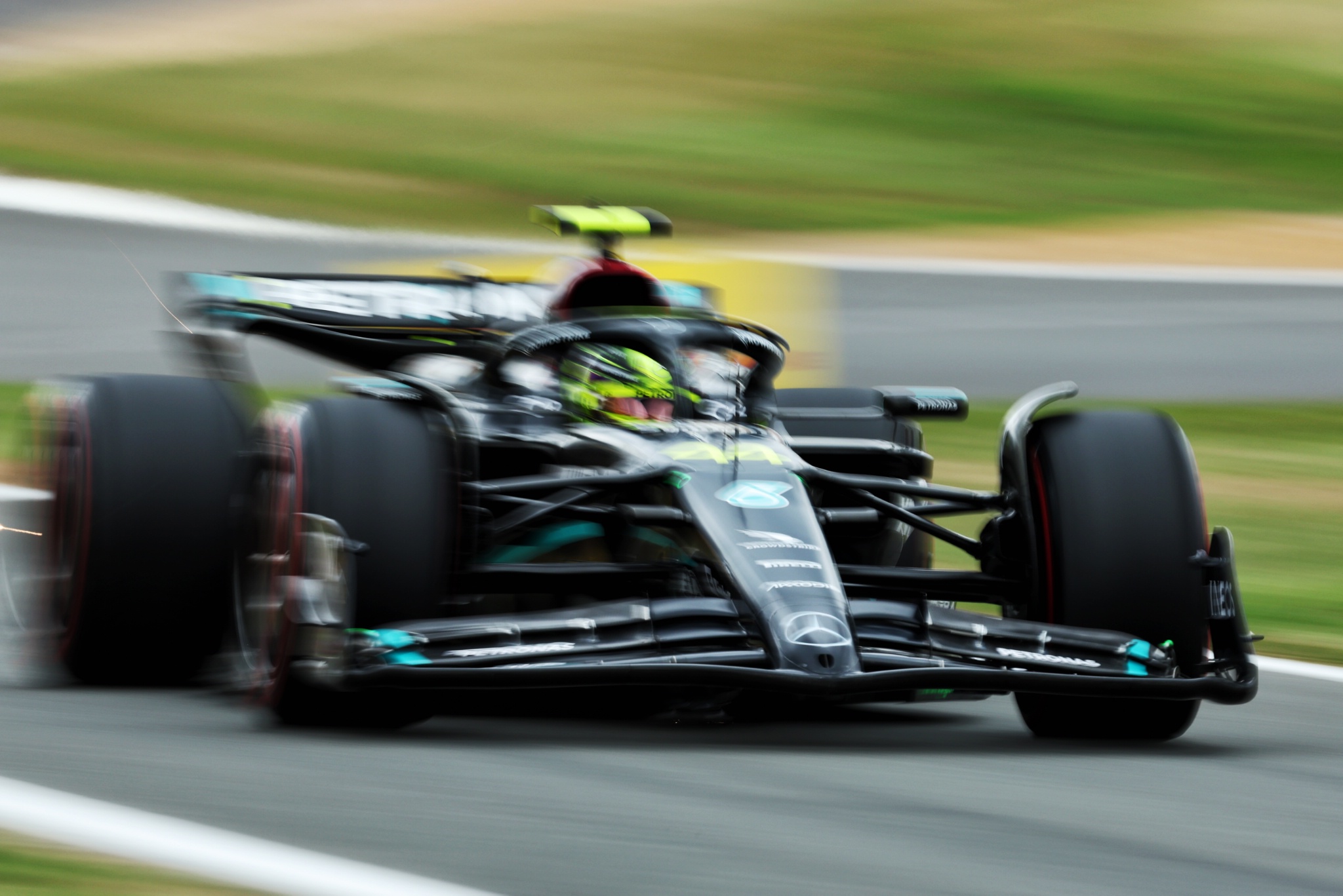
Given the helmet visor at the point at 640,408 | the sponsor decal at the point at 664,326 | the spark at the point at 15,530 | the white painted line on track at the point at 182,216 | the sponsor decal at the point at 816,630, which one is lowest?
the sponsor decal at the point at 816,630

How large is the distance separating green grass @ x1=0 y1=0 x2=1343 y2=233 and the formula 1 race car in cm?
1305

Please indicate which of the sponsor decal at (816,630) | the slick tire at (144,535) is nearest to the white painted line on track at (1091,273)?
the slick tire at (144,535)

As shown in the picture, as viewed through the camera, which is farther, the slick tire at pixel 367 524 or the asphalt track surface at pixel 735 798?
the slick tire at pixel 367 524

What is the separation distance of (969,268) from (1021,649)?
10.7 m

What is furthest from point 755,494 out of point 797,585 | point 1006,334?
point 1006,334

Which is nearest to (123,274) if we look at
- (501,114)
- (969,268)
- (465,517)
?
(969,268)

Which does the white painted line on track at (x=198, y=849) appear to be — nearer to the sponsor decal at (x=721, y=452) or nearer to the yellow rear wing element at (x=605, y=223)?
the sponsor decal at (x=721, y=452)

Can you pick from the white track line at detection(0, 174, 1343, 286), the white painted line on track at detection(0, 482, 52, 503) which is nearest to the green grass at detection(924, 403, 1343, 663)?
the white track line at detection(0, 174, 1343, 286)

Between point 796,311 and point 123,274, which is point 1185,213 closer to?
point 796,311

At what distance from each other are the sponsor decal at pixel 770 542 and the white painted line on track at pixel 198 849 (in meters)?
1.87

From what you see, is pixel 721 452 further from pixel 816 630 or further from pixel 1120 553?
pixel 1120 553

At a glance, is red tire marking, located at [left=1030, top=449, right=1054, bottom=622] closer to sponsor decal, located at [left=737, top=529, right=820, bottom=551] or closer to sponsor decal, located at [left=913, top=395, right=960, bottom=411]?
sponsor decal, located at [left=737, top=529, right=820, bottom=551]

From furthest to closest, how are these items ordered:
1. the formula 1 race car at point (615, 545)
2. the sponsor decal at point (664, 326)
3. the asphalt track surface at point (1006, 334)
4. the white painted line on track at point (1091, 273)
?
the white painted line on track at point (1091, 273), the asphalt track surface at point (1006, 334), the sponsor decal at point (664, 326), the formula 1 race car at point (615, 545)

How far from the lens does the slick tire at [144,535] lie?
6.98 m
